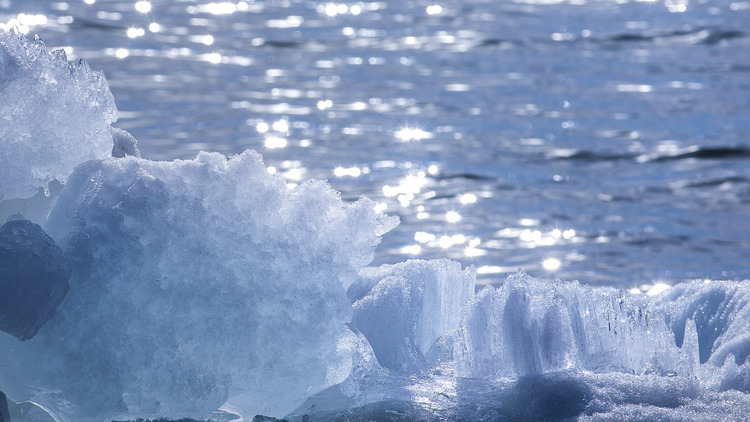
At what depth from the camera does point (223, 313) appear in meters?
3.34

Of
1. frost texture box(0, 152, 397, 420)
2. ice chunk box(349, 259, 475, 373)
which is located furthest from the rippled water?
frost texture box(0, 152, 397, 420)

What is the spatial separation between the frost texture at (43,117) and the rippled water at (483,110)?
4880mm

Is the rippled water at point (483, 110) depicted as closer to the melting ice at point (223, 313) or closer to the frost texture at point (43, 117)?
the melting ice at point (223, 313)

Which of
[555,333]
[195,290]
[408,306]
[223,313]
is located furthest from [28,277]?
[555,333]

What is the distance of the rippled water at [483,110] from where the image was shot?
982cm

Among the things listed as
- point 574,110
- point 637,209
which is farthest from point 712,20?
point 637,209

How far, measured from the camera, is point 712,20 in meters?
21.2

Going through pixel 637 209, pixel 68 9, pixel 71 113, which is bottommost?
pixel 637 209

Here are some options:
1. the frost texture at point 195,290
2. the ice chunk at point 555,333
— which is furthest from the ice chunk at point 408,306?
the frost texture at point 195,290

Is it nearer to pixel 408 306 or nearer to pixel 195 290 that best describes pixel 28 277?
pixel 195 290

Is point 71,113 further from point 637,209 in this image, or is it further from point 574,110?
point 574,110

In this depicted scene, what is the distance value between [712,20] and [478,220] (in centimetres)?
1329

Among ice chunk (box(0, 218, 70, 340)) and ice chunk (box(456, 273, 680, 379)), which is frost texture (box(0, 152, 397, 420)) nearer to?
ice chunk (box(0, 218, 70, 340))

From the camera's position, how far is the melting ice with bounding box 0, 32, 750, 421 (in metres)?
3.25
